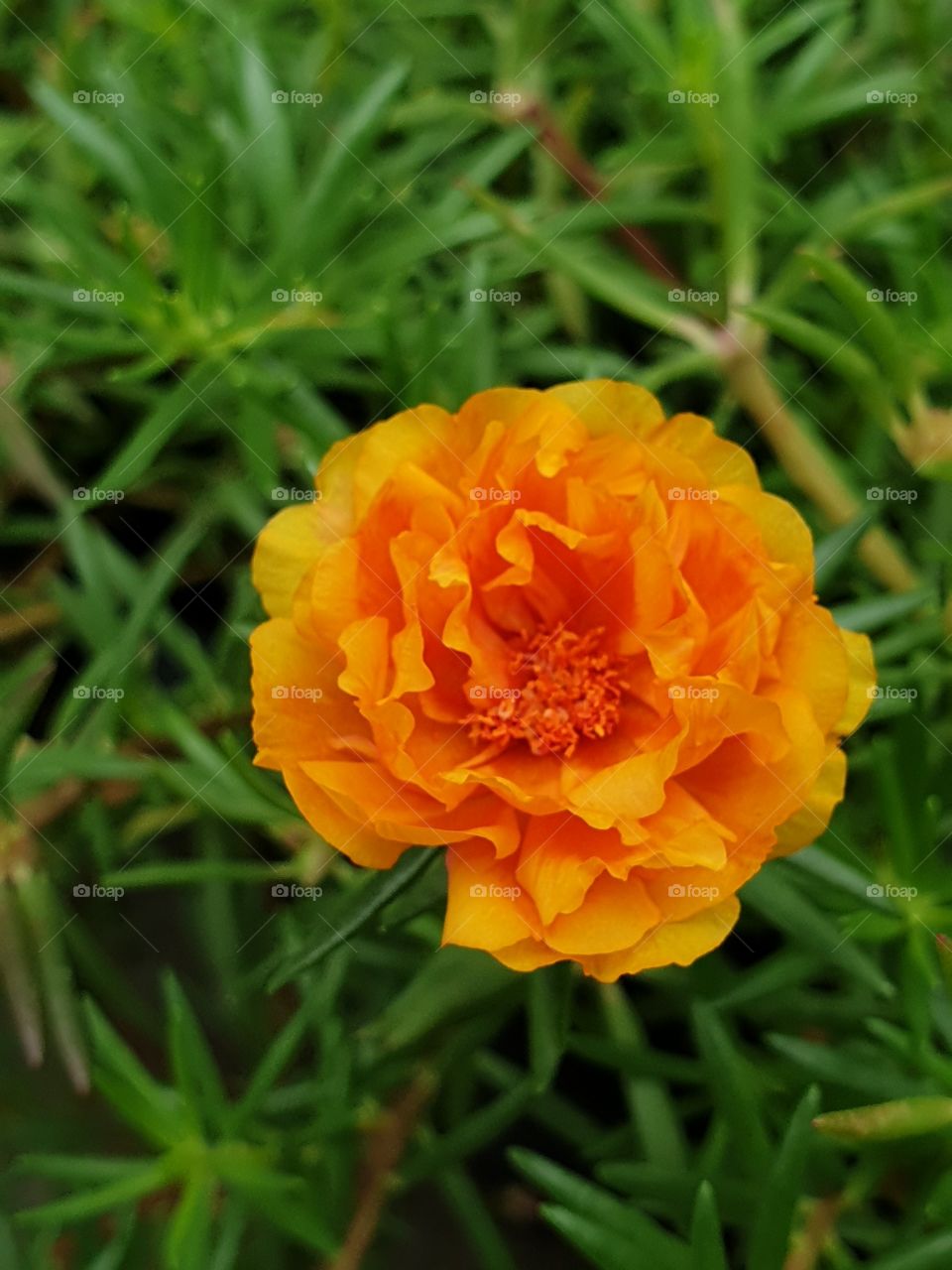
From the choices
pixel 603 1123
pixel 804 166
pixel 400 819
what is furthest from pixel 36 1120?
pixel 804 166

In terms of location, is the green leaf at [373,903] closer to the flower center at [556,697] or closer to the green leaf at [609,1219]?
the flower center at [556,697]

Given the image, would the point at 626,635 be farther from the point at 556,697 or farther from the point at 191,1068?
the point at 191,1068

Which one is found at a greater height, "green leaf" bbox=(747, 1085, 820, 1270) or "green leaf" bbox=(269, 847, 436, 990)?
"green leaf" bbox=(269, 847, 436, 990)

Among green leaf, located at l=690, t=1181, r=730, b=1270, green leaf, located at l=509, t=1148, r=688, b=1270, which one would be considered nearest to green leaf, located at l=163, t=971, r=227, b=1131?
green leaf, located at l=509, t=1148, r=688, b=1270

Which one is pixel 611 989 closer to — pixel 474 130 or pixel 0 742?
pixel 0 742

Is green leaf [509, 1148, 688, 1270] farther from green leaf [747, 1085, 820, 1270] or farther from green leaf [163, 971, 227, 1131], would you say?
green leaf [163, 971, 227, 1131]

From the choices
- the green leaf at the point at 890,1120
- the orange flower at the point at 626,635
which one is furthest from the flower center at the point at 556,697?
the green leaf at the point at 890,1120

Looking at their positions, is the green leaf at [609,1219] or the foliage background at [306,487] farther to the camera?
the foliage background at [306,487]

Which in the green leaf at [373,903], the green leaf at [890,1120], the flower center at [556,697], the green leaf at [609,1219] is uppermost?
the flower center at [556,697]
